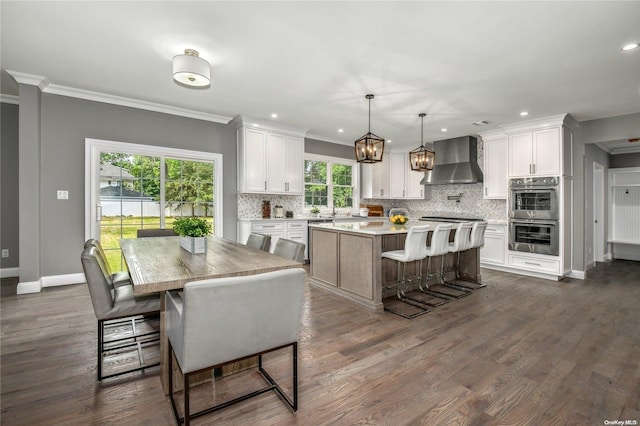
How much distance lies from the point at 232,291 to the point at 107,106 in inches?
177

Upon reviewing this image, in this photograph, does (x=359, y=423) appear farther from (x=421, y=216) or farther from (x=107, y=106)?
(x=421, y=216)

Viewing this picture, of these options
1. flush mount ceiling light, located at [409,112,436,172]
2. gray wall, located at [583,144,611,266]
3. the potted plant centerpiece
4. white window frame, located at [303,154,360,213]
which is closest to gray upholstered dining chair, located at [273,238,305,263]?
the potted plant centerpiece

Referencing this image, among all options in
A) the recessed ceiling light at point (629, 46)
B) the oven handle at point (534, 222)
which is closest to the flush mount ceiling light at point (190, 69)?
the recessed ceiling light at point (629, 46)

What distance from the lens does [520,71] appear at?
132 inches

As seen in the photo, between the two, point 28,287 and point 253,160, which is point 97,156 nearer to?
point 28,287

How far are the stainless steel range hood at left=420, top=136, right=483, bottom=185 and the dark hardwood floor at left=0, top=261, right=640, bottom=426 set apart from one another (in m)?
3.30

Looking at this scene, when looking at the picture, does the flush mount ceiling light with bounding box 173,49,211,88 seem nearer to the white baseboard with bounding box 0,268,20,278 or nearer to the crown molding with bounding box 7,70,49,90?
the crown molding with bounding box 7,70,49,90

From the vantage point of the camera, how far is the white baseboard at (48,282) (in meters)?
3.81

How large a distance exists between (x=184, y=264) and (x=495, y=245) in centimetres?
560

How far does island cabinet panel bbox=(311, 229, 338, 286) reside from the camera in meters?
4.02

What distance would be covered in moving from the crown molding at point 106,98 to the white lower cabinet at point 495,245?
17.4 ft

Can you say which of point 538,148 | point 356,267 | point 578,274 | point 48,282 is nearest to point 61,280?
point 48,282

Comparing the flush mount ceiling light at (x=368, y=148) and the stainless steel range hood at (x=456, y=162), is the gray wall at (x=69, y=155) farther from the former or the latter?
the stainless steel range hood at (x=456, y=162)

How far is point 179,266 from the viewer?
1928 millimetres
